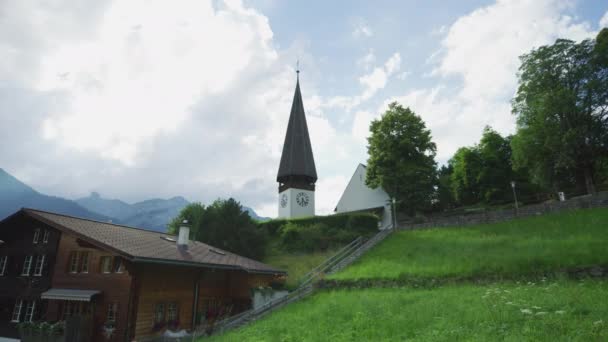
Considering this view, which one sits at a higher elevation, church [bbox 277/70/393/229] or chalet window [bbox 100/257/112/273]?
church [bbox 277/70/393/229]

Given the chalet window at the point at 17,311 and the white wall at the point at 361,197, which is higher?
the white wall at the point at 361,197

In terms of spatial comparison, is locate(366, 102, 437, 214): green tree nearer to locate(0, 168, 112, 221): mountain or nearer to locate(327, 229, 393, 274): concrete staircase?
locate(327, 229, 393, 274): concrete staircase

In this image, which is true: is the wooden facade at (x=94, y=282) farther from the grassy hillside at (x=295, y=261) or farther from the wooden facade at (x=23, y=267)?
the grassy hillside at (x=295, y=261)

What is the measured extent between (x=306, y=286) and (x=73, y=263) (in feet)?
37.4

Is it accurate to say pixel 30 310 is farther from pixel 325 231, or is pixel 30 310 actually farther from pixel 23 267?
pixel 325 231

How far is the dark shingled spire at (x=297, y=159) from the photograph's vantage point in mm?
45875

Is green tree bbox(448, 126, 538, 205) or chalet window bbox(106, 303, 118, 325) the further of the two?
green tree bbox(448, 126, 538, 205)

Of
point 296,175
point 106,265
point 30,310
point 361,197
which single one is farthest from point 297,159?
point 30,310

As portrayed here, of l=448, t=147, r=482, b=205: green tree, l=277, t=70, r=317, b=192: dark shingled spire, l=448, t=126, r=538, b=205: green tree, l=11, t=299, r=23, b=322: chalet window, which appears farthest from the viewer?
l=277, t=70, r=317, b=192: dark shingled spire

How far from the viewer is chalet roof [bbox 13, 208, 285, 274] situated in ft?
46.1

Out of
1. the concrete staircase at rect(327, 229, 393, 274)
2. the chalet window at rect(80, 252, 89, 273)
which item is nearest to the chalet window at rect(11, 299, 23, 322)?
the chalet window at rect(80, 252, 89, 273)

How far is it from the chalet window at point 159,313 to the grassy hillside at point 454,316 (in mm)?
3346

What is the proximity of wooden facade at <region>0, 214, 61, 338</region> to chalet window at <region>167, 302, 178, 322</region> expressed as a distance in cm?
607

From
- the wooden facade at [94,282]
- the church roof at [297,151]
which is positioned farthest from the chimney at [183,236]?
the church roof at [297,151]
